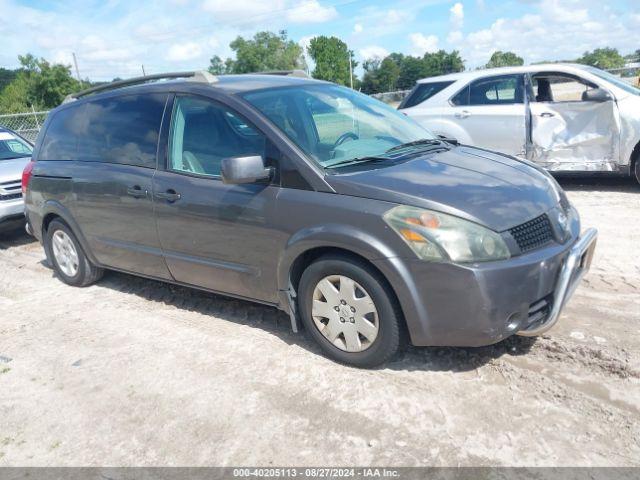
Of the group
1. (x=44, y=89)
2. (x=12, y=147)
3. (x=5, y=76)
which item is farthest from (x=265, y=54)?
(x=12, y=147)

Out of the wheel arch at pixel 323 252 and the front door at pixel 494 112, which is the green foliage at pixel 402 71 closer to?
the front door at pixel 494 112

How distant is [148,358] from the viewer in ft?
12.9

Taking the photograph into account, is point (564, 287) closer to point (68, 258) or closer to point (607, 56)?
point (68, 258)

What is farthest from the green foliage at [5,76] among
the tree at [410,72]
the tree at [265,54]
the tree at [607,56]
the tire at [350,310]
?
the tire at [350,310]

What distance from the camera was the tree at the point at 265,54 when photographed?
83438mm

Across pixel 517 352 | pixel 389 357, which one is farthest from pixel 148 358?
pixel 517 352

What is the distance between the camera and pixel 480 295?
2.97 metres

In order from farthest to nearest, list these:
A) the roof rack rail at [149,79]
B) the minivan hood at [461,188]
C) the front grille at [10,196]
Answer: the front grille at [10,196], the roof rack rail at [149,79], the minivan hood at [461,188]

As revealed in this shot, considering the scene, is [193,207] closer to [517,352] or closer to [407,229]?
[407,229]

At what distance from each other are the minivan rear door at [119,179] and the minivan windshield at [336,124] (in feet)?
3.43

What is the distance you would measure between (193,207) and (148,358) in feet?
3.68

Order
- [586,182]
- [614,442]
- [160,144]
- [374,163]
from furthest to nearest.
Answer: [586,182] → [160,144] → [374,163] → [614,442]

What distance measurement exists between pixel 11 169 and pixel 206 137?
5092mm

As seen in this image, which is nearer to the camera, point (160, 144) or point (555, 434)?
point (555, 434)
